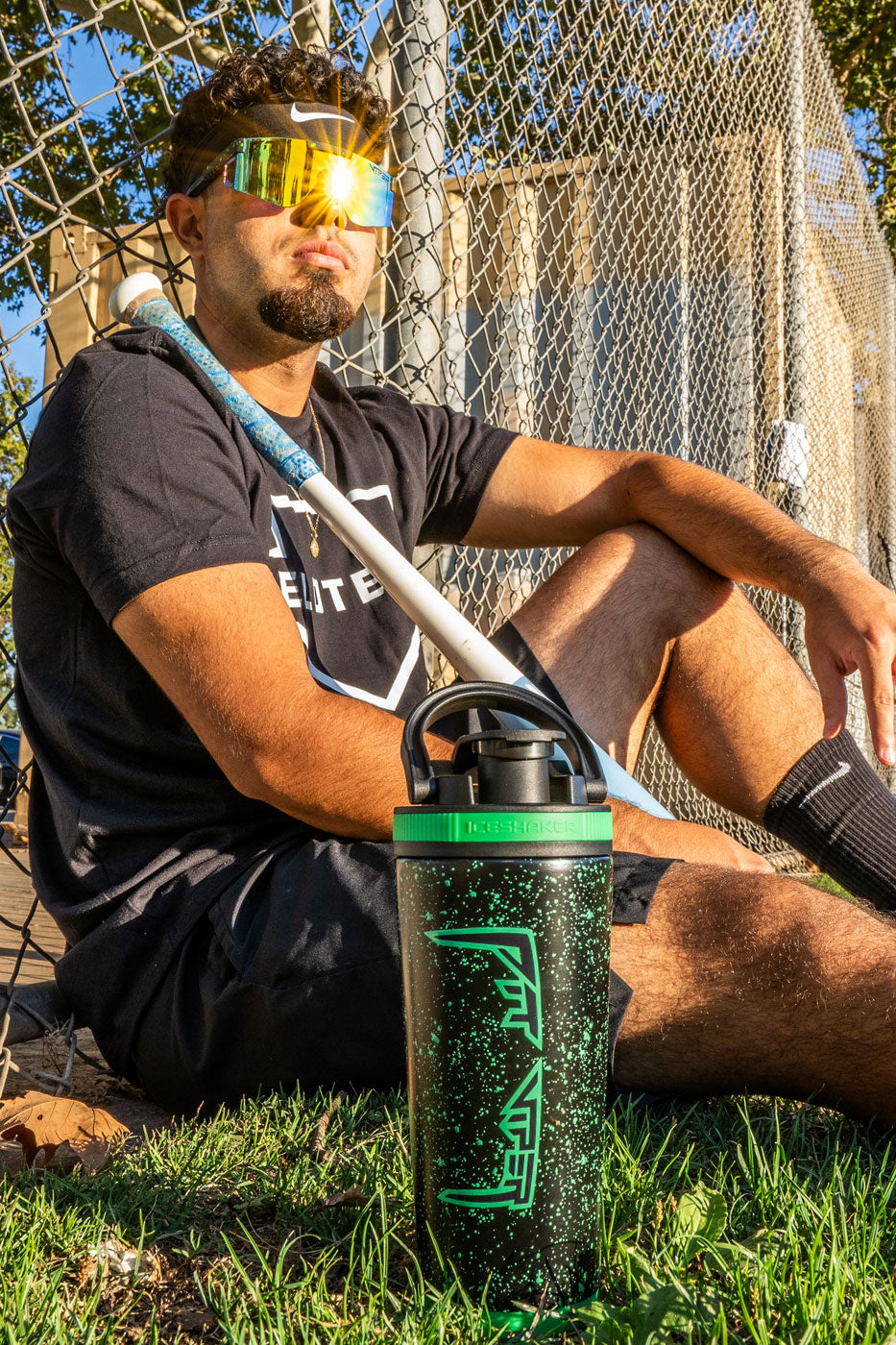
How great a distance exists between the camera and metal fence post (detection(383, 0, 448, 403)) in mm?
2430

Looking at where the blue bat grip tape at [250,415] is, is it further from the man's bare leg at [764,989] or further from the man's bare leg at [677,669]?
the man's bare leg at [764,989]

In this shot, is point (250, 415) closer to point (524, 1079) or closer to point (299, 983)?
point (299, 983)

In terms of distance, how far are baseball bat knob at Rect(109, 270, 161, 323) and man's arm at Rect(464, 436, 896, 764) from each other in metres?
0.86

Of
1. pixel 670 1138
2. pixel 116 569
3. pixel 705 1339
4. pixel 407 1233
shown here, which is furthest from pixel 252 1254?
pixel 116 569

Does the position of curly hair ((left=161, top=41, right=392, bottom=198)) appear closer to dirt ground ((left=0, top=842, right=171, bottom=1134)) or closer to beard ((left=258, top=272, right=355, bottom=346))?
beard ((left=258, top=272, right=355, bottom=346))

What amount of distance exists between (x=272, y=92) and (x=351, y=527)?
1113 millimetres

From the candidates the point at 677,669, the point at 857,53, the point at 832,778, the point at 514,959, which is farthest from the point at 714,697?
the point at 857,53

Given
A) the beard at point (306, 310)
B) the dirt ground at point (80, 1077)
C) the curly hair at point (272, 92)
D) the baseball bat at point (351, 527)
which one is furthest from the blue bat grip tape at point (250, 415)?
the dirt ground at point (80, 1077)

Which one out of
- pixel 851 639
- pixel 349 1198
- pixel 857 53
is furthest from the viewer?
pixel 857 53

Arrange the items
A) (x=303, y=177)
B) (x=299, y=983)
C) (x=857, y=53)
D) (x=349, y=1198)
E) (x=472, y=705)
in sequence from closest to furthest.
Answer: (x=472, y=705), (x=349, y=1198), (x=299, y=983), (x=303, y=177), (x=857, y=53)

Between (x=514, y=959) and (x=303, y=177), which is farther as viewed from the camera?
(x=303, y=177)

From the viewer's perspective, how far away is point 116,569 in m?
1.58

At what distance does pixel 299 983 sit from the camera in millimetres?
1586

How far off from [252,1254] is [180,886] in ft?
2.18
